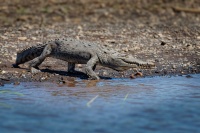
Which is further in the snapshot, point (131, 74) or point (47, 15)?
point (47, 15)

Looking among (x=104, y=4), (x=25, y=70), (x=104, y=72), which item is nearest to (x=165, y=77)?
(x=104, y=72)

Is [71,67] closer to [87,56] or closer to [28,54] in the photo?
[87,56]

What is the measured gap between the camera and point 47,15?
16.0 m

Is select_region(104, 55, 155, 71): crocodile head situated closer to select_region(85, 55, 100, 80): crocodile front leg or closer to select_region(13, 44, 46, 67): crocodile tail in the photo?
select_region(85, 55, 100, 80): crocodile front leg

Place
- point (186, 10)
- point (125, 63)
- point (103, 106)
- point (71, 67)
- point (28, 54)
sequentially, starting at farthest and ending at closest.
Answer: point (186, 10), point (28, 54), point (71, 67), point (125, 63), point (103, 106)

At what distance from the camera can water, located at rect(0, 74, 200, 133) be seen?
5812 mm

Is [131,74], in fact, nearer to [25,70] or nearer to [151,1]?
[25,70]

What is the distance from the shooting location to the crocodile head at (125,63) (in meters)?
9.09

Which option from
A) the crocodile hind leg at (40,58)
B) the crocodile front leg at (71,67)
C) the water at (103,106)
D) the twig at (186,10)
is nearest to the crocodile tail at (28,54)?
the crocodile hind leg at (40,58)

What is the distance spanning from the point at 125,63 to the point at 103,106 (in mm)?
2415

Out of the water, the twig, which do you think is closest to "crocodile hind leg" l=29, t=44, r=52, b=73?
the water

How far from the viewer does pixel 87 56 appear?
9180 mm

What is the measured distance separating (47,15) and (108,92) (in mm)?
8604

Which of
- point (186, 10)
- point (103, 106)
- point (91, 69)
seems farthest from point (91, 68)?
point (186, 10)
